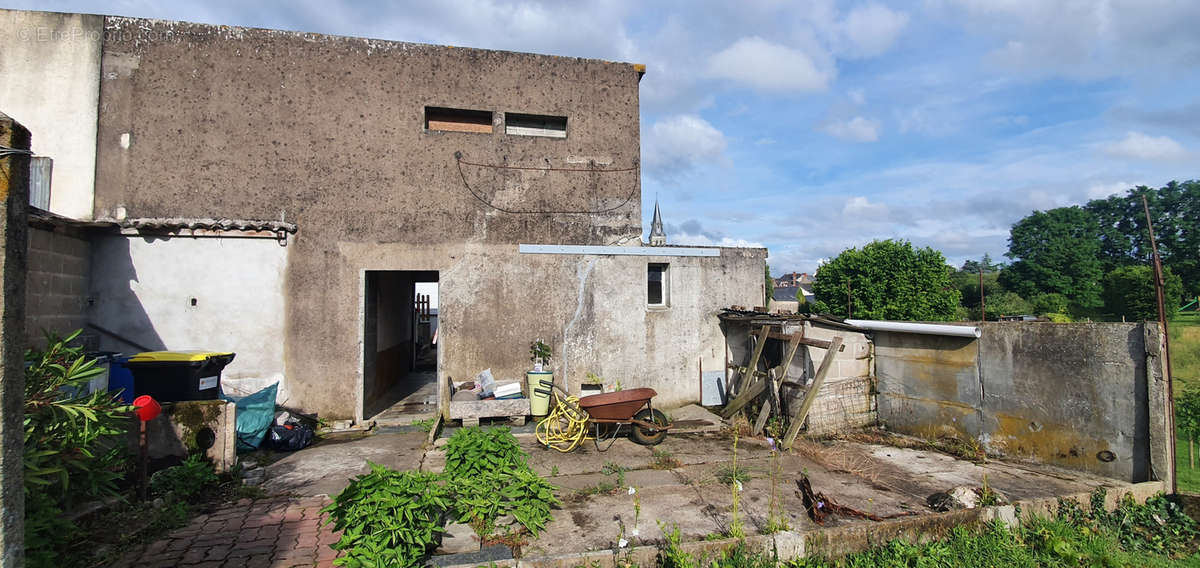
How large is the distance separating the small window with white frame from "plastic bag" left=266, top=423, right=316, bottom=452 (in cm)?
640

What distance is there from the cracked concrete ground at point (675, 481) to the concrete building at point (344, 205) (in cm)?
213

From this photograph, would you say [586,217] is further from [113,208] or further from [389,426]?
→ [113,208]

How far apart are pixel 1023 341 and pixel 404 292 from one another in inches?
504

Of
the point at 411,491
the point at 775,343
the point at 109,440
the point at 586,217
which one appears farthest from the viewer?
the point at 586,217

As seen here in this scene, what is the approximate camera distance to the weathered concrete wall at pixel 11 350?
7.86ft

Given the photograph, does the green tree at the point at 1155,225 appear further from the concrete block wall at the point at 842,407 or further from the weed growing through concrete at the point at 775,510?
the weed growing through concrete at the point at 775,510

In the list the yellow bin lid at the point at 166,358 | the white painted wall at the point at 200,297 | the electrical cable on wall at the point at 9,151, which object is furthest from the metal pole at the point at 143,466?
the electrical cable on wall at the point at 9,151

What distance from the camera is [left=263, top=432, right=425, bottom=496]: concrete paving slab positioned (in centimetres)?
608

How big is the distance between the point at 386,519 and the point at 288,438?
188 inches

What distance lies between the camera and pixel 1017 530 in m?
5.02

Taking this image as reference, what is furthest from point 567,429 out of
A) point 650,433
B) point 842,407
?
point 842,407

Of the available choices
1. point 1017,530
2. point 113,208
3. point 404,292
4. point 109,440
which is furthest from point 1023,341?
point 113,208

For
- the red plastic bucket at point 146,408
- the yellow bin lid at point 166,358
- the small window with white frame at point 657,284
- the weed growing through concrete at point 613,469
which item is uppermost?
the small window with white frame at point 657,284

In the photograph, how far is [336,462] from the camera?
7.06m
